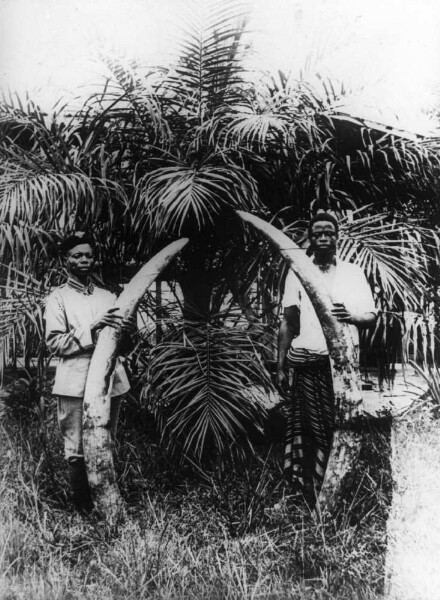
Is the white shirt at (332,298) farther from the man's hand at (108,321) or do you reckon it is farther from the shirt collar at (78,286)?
the shirt collar at (78,286)

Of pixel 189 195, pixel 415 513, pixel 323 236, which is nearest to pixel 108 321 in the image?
pixel 189 195

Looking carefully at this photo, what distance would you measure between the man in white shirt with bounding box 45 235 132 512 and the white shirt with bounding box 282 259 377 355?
0.78 meters

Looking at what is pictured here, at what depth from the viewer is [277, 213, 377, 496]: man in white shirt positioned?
8.82 ft

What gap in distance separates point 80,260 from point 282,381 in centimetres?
109

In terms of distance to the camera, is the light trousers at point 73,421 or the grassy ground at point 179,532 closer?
the grassy ground at point 179,532

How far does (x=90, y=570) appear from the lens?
2604 millimetres

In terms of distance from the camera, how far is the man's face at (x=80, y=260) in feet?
8.93

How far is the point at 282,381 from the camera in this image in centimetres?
270

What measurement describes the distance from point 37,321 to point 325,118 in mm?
1640

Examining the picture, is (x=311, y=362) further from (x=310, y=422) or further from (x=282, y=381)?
(x=310, y=422)

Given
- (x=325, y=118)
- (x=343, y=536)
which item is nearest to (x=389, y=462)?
(x=343, y=536)

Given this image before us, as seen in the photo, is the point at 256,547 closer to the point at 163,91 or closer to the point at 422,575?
the point at 422,575

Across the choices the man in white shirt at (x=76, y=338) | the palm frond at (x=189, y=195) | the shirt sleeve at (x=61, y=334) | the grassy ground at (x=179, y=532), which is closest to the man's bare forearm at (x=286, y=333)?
the grassy ground at (x=179, y=532)

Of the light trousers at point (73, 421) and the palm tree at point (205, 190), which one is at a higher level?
the palm tree at point (205, 190)
